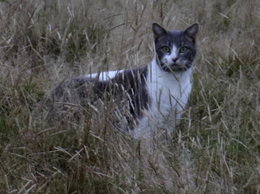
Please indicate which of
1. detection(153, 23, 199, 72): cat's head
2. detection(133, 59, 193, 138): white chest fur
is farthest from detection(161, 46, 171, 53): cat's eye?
detection(133, 59, 193, 138): white chest fur

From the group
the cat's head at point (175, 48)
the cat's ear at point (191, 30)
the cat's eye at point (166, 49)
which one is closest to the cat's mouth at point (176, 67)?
the cat's head at point (175, 48)

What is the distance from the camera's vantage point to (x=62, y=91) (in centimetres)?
371

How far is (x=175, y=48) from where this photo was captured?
13.5 feet

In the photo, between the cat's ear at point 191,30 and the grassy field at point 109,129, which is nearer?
the grassy field at point 109,129

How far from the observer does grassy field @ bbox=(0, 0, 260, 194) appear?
300 cm

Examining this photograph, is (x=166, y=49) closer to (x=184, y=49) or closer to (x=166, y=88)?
(x=184, y=49)

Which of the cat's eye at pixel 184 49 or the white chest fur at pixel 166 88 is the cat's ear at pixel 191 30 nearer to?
the cat's eye at pixel 184 49

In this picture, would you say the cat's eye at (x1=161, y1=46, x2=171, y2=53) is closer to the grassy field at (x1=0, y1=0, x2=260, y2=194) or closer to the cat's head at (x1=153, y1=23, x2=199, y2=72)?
the cat's head at (x1=153, y1=23, x2=199, y2=72)

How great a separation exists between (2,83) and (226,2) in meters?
2.95

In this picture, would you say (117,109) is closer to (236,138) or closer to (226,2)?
(236,138)

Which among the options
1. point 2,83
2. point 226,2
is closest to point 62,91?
point 2,83

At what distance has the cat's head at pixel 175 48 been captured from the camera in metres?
4.04

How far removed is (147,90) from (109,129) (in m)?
0.93

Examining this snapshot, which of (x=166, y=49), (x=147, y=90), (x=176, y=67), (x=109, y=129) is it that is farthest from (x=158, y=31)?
(x=109, y=129)
